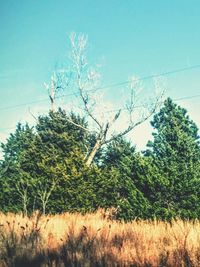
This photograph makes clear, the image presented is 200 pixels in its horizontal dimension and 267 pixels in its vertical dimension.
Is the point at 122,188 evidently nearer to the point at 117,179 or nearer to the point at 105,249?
the point at 117,179

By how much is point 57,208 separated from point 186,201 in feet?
20.1

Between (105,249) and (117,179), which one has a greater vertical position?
(117,179)

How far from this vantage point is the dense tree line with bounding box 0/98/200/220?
956 cm

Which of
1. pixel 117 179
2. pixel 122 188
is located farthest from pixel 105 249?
pixel 117 179

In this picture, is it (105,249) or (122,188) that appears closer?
(105,249)

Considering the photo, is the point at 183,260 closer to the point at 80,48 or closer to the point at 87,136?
the point at 80,48

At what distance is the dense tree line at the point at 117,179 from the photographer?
9.56 m

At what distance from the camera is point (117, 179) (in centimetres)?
1444

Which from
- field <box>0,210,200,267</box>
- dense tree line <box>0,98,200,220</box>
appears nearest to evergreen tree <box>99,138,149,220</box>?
dense tree line <box>0,98,200,220</box>

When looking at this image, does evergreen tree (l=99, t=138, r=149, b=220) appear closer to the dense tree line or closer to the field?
the dense tree line

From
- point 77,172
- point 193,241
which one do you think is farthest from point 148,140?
point 193,241

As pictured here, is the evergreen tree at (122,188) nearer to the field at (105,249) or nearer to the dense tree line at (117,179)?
the dense tree line at (117,179)

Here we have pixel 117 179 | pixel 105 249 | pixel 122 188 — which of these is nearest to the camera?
pixel 105 249

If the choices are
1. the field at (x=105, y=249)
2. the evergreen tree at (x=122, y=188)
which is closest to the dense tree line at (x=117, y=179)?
the evergreen tree at (x=122, y=188)
